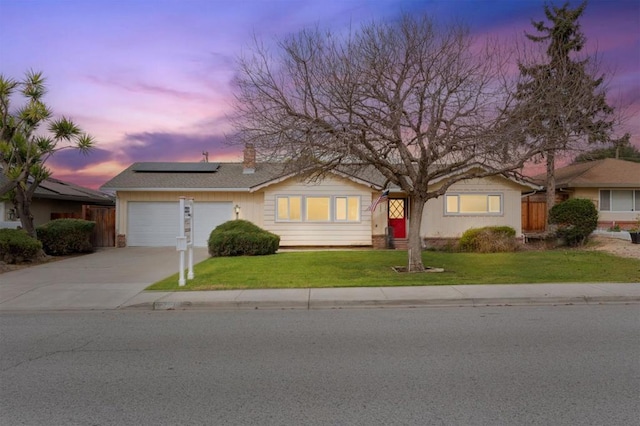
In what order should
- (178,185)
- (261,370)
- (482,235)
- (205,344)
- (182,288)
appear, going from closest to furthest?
(261,370) < (205,344) < (182,288) < (482,235) < (178,185)

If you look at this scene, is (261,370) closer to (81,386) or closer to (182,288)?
(81,386)

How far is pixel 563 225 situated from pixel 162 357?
1863 centimetres

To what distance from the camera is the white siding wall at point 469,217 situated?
2177cm

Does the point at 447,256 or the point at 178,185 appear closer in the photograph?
the point at 447,256

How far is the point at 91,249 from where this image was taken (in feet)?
66.1

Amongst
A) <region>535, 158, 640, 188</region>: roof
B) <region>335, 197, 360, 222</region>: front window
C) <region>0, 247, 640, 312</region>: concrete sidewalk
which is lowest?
<region>0, 247, 640, 312</region>: concrete sidewalk

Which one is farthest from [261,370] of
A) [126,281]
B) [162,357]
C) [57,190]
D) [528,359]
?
[57,190]

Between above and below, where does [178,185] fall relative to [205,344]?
above

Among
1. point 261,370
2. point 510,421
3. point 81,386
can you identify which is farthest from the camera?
point 261,370

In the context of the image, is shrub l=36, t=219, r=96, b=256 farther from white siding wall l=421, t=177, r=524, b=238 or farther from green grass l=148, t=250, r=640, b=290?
white siding wall l=421, t=177, r=524, b=238

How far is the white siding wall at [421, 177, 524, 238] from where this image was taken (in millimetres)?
21766

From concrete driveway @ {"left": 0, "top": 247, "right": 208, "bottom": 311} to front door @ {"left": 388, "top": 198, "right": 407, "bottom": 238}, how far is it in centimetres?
966

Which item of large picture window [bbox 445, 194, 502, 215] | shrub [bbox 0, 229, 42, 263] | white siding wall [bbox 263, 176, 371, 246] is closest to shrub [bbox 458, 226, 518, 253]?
large picture window [bbox 445, 194, 502, 215]

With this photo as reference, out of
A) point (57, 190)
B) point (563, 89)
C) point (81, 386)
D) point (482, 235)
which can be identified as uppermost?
point (563, 89)
